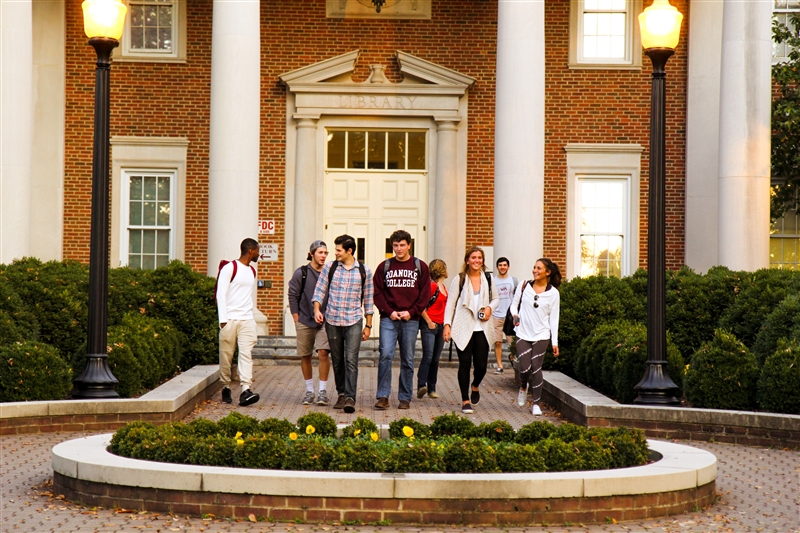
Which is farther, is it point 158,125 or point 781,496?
point 158,125

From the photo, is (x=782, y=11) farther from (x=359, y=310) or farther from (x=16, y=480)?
(x=16, y=480)

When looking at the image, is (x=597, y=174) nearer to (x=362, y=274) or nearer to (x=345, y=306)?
(x=362, y=274)

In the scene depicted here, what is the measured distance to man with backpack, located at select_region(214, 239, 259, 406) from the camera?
12.5 meters

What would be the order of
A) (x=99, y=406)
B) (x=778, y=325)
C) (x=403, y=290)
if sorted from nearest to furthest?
1. (x=99, y=406)
2. (x=403, y=290)
3. (x=778, y=325)

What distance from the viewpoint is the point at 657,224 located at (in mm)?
11633

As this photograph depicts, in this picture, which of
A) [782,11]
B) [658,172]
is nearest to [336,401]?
[658,172]

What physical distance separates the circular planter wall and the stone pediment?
49.3 feet

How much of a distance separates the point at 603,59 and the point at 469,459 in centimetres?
1620

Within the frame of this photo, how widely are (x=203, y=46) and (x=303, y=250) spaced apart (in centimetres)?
445

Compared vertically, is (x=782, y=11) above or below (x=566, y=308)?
above

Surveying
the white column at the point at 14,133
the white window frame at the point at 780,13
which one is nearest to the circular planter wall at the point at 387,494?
the white column at the point at 14,133

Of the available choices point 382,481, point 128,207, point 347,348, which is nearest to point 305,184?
point 128,207

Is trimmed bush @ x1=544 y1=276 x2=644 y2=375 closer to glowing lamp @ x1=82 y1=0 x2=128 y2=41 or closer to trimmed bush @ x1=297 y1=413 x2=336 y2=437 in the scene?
trimmed bush @ x1=297 y1=413 x2=336 y2=437

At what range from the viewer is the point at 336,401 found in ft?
42.3
